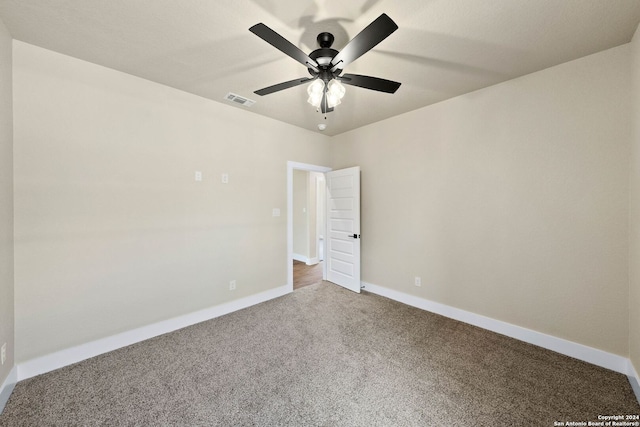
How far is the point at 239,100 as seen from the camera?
2994 millimetres

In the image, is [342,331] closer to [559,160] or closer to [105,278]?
[105,278]

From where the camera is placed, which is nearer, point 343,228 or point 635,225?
point 635,225

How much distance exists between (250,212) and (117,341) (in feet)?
6.38

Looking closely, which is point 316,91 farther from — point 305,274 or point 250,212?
point 305,274

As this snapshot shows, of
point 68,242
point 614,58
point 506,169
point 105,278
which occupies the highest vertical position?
point 614,58

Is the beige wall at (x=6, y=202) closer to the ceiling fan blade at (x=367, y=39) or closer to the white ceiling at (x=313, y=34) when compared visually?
the white ceiling at (x=313, y=34)

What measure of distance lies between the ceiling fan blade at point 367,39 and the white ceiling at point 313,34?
0.35 meters

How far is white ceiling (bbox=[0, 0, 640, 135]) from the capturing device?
5.22ft

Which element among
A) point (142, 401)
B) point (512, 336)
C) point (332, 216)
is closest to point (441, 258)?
point (512, 336)

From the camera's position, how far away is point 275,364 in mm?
2127

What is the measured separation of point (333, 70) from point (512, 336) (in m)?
3.17

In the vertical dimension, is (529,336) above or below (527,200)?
below

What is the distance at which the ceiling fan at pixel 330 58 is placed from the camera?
129 cm

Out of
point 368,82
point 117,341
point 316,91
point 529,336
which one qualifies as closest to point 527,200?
point 529,336
